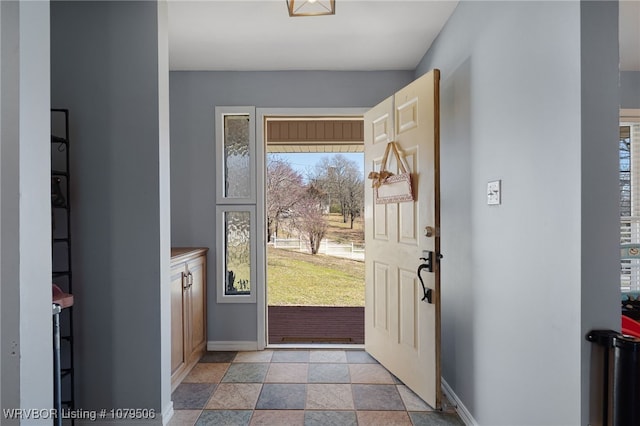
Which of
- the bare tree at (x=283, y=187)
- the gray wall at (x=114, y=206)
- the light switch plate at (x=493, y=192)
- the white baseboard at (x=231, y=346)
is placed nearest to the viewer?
the light switch plate at (x=493, y=192)

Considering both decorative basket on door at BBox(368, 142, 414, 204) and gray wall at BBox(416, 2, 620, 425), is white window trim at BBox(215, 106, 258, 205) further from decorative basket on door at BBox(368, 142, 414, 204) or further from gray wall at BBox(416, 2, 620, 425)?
gray wall at BBox(416, 2, 620, 425)

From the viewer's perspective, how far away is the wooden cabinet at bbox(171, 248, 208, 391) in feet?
7.81

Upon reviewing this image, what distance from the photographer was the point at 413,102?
7.56ft

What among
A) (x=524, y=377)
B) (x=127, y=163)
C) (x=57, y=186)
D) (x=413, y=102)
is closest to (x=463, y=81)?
(x=413, y=102)

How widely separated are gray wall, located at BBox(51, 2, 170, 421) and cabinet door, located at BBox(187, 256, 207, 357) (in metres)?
0.69

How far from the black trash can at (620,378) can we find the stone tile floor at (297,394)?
112cm

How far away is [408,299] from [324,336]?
1.52 metres

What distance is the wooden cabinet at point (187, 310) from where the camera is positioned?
238 cm

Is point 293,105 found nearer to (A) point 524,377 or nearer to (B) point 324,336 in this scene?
(B) point 324,336

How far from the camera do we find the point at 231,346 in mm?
3084

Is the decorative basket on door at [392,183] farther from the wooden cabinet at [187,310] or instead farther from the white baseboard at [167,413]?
the white baseboard at [167,413]

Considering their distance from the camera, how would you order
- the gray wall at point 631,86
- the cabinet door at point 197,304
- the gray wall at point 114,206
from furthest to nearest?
the gray wall at point 631,86
the cabinet door at point 197,304
the gray wall at point 114,206

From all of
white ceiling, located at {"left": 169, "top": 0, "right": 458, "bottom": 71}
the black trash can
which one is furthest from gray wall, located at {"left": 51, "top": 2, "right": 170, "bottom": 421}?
the black trash can

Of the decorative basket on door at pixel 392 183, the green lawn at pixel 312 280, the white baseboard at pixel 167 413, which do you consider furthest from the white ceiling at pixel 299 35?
the green lawn at pixel 312 280
